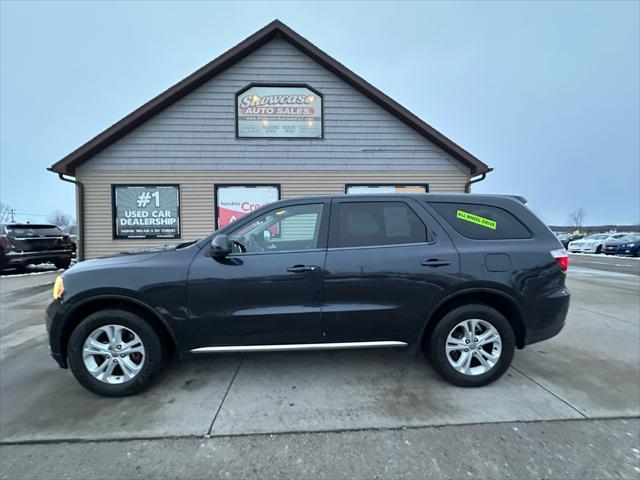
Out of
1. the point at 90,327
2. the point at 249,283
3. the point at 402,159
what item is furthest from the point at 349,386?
the point at 402,159

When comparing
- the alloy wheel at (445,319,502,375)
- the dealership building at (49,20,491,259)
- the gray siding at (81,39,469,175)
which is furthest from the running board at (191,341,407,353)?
the gray siding at (81,39,469,175)

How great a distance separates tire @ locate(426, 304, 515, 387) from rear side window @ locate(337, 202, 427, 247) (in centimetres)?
78

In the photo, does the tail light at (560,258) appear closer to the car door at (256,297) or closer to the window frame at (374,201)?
the window frame at (374,201)

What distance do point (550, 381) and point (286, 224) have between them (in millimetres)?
2994

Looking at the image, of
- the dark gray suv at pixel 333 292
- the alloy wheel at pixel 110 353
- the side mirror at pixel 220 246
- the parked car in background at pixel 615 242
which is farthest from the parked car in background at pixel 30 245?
the parked car in background at pixel 615 242

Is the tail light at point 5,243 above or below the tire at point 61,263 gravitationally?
above

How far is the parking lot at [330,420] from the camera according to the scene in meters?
2.07

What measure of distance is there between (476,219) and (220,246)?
2.41 m

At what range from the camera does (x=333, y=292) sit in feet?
9.54

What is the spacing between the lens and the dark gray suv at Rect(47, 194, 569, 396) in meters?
2.82

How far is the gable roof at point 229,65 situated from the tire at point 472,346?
7.04 metres

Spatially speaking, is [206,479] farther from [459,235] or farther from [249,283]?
[459,235]

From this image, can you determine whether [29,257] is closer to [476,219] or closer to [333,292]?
[333,292]

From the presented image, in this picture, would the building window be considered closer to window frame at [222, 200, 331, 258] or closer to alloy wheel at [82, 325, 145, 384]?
window frame at [222, 200, 331, 258]
